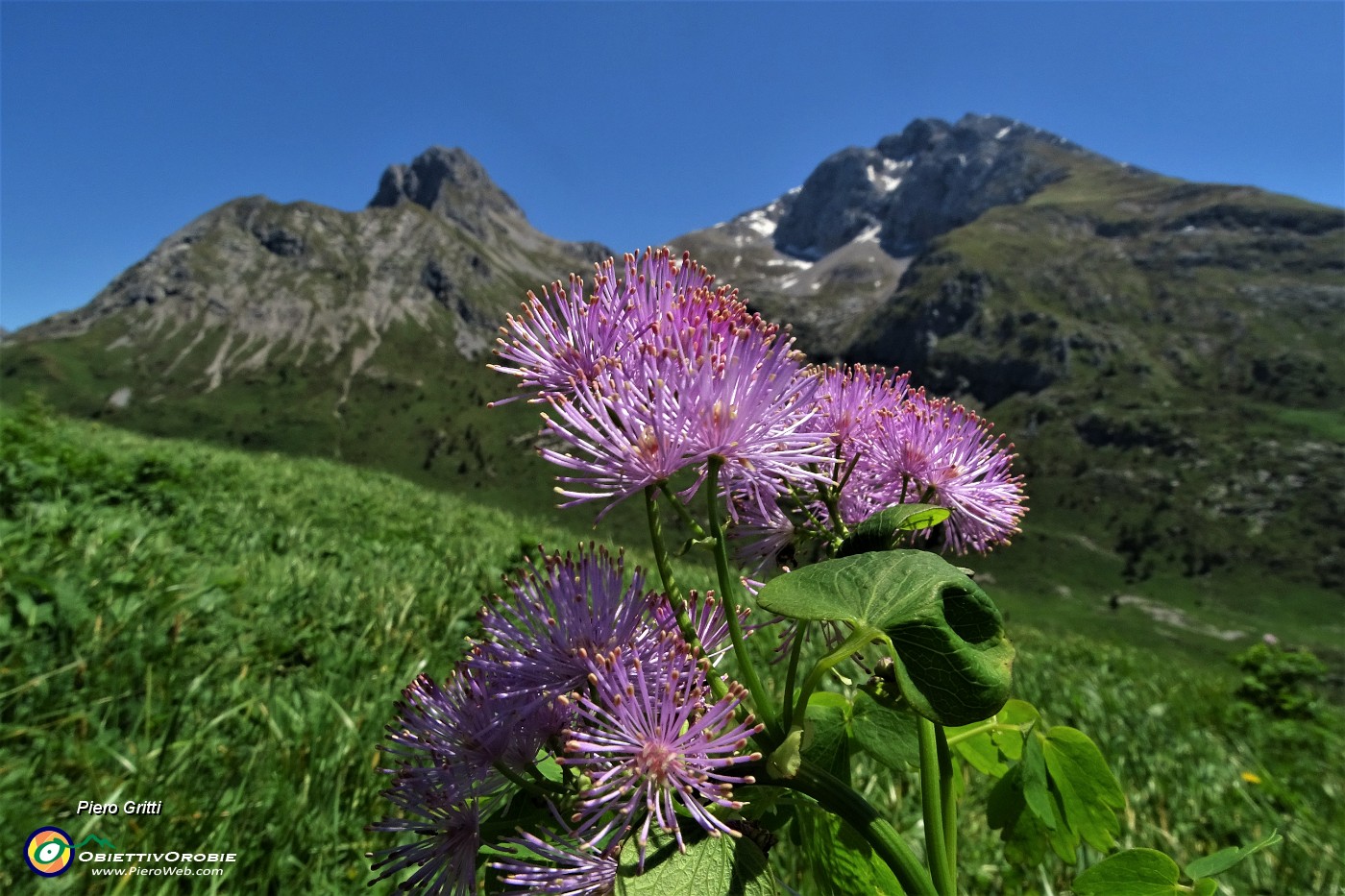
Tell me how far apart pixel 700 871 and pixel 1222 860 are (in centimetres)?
104

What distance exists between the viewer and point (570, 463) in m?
1.23

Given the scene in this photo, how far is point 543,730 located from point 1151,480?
725ft

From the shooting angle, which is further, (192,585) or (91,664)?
(192,585)

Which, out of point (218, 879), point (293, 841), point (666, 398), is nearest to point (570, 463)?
point (666, 398)

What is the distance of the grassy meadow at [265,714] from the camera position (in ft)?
8.57

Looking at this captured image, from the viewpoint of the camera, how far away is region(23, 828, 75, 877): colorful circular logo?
2.22m

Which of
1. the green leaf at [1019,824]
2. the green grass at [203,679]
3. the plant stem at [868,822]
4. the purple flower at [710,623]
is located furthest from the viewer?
the green grass at [203,679]

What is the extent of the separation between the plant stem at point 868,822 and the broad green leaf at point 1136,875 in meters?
0.36

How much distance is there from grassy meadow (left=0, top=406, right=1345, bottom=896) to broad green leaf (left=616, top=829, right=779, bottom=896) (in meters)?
2.13

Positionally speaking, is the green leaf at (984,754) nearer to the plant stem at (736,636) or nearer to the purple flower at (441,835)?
the plant stem at (736,636)

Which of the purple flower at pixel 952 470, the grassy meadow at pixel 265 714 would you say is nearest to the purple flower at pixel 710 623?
the purple flower at pixel 952 470

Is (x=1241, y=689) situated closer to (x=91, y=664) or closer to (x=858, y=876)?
(x=858, y=876)

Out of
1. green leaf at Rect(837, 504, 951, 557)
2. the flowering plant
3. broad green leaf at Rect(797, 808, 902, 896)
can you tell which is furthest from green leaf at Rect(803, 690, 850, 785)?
green leaf at Rect(837, 504, 951, 557)

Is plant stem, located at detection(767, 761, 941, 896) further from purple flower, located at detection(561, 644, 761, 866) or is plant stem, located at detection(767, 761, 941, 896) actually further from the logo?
the logo
